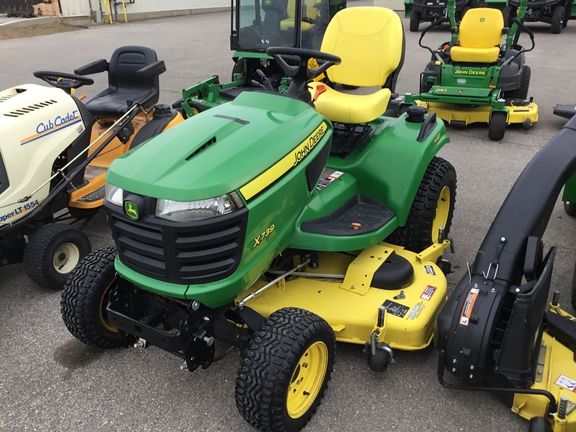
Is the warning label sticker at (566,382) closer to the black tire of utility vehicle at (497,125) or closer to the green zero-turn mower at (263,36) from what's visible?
the black tire of utility vehicle at (497,125)

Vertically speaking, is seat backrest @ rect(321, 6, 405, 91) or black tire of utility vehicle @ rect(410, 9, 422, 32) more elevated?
seat backrest @ rect(321, 6, 405, 91)

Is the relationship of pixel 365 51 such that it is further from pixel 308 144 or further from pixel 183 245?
pixel 183 245

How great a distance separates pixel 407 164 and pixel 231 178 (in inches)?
48.7

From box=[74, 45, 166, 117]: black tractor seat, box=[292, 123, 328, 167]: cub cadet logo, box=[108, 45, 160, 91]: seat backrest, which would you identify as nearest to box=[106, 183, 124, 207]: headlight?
box=[292, 123, 328, 167]: cub cadet logo

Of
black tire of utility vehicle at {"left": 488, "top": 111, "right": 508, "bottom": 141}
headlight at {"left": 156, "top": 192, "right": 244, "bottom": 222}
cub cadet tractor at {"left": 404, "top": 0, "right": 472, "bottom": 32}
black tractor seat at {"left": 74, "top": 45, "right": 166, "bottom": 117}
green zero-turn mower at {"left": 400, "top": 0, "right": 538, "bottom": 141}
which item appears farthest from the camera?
cub cadet tractor at {"left": 404, "top": 0, "right": 472, "bottom": 32}

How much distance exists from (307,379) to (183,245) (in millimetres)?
782

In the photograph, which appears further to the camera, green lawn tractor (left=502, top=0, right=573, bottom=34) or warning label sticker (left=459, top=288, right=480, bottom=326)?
green lawn tractor (left=502, top=0, right=573, bottom=34)

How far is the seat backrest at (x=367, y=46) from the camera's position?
3.13m

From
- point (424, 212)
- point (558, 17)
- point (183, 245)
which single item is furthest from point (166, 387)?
point (558, 17)

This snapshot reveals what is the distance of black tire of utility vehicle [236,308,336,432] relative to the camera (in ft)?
6.21

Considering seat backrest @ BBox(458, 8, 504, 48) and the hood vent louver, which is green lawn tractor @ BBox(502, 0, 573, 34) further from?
the hood vent louver

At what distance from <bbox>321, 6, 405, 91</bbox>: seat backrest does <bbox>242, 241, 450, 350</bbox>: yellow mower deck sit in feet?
3.66

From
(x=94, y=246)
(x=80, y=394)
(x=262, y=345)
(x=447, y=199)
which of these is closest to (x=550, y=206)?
(x=447, y=199)

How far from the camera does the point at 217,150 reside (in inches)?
80.6
